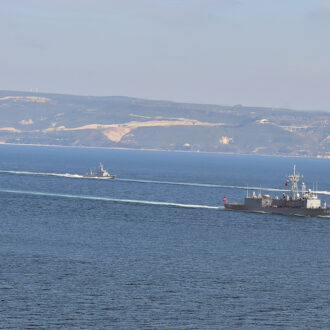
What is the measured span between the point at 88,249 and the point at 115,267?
1705 centimetres

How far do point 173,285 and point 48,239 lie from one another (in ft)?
140

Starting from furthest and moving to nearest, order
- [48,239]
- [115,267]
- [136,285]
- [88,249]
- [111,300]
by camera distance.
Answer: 1. [48,239]
2. [88,249]
3. [115,267]
4. [136,285]
5. [111,300]

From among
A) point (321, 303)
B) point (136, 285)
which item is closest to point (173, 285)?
point (136, 285)

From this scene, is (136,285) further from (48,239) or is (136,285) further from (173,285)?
(48,239)

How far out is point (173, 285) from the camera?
107 m

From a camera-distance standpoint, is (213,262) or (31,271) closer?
(31,271)

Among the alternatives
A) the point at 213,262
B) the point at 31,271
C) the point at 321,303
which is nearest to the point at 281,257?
the point at 213,262

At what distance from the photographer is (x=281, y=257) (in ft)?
441

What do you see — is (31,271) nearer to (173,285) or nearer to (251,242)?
(173,285)

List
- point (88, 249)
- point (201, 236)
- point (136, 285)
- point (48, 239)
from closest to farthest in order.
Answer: point (136, 285) < point (88, 249) < point (48, 239) < point (201, 236)

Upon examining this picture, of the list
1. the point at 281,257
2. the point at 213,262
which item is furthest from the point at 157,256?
the point at 281,257

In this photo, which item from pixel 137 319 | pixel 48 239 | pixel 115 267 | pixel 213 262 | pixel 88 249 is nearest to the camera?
pixel 137 319

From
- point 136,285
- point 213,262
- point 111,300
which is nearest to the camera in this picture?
point 111,300

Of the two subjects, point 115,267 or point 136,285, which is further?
point 115,267
